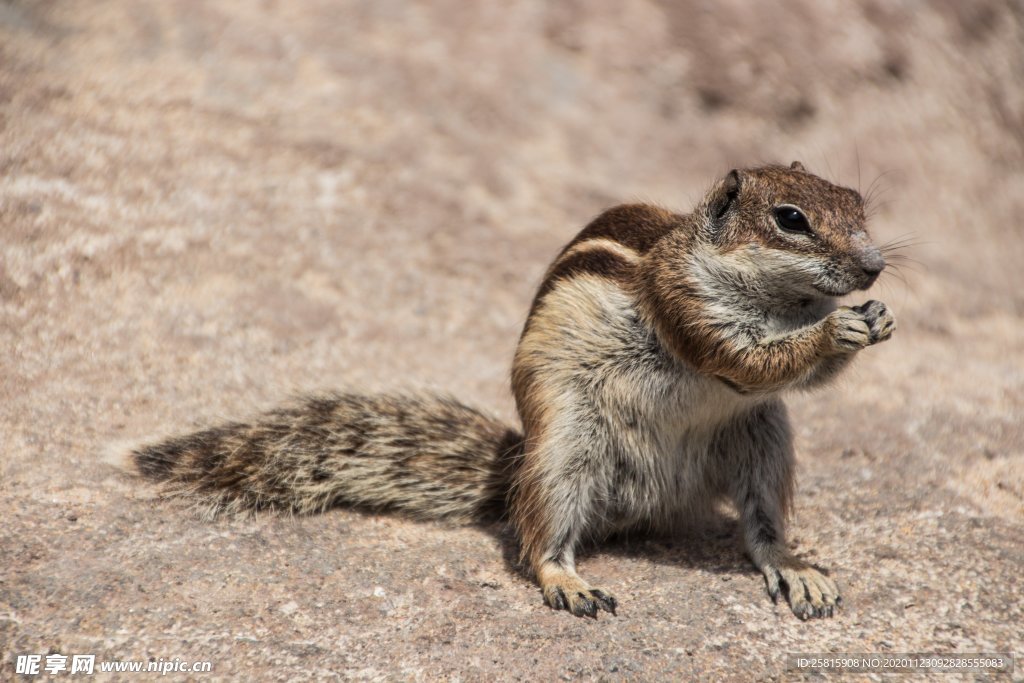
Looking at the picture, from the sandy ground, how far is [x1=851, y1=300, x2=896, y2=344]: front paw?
1.15m

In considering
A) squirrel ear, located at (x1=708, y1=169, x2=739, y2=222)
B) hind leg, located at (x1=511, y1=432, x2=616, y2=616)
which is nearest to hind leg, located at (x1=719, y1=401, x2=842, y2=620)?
hind leg, located at (x1=511, y1=432, x2=616, y2=616)

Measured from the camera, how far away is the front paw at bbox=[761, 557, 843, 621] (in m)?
3.80

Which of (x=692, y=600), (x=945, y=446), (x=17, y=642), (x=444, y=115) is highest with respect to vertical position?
(x=444, y=115)

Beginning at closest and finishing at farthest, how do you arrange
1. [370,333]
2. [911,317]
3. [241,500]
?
1. [241,500]
2. [370,333]
3. [911,317]

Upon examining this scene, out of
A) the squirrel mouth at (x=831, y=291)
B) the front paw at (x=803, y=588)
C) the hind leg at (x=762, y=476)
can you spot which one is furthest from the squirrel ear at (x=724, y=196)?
the front paw at (x=803, y=588)

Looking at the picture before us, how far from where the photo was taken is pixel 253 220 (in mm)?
6422

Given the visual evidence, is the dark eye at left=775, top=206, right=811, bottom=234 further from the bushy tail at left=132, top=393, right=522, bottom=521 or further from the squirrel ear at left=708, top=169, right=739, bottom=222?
the bushy tail at left=132, top=393, right=522, bottom=521

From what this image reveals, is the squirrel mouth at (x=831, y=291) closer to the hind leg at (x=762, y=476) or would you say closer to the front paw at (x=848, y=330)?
the front paw at (x=848, y=330)

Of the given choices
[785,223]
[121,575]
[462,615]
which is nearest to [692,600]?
[462,615]

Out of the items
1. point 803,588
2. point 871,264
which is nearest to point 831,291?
point 871,264

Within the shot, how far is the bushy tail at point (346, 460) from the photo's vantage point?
4.17m

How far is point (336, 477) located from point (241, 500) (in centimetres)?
42

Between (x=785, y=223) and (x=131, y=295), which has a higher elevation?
(x=785, y=223)

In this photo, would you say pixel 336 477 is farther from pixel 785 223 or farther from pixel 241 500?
pixel 785 223
